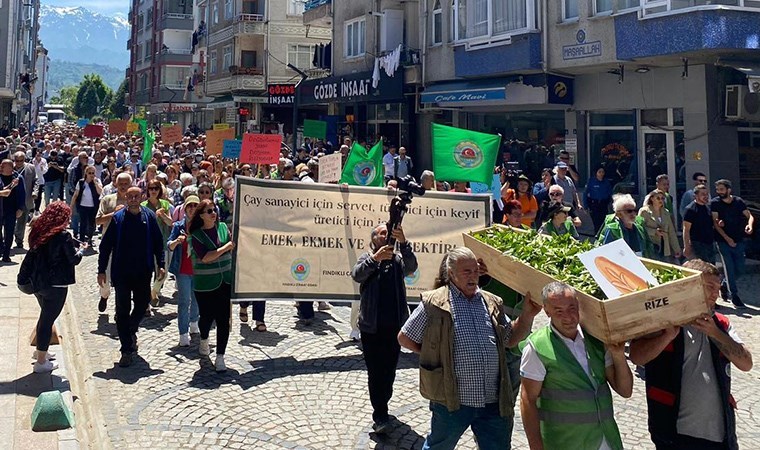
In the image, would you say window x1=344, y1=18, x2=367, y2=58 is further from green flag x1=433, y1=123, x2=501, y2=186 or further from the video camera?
the video camera

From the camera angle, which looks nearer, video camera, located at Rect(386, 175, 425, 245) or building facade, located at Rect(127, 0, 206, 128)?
video camera, located at Rect(386, 175, 425, 245)

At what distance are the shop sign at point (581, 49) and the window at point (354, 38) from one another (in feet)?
39.2

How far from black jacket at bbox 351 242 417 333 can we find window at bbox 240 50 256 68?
3864cm

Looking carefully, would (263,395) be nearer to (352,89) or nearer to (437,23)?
(437,23)

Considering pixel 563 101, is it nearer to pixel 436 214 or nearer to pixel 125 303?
pixel 436 214

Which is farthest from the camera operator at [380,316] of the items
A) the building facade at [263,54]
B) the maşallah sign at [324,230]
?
the building facade at [263,54]

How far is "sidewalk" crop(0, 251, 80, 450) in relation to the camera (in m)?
5.23

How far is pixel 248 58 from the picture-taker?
140ft

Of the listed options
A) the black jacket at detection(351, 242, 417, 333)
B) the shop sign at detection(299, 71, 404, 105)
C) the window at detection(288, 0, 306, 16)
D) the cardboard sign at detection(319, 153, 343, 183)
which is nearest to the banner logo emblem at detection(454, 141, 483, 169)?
the cardboard sign at detection(319, 153, 343, 183)

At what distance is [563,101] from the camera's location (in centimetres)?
1853

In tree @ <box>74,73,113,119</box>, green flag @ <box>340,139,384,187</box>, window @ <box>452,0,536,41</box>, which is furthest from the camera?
tree @ <box>74,73,113,119</box>

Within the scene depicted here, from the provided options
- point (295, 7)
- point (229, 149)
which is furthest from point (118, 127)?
point (295, 7)

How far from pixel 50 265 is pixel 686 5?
44.3 ft

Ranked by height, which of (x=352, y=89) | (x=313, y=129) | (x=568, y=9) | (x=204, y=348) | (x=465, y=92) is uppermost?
(x=352, y=89)
